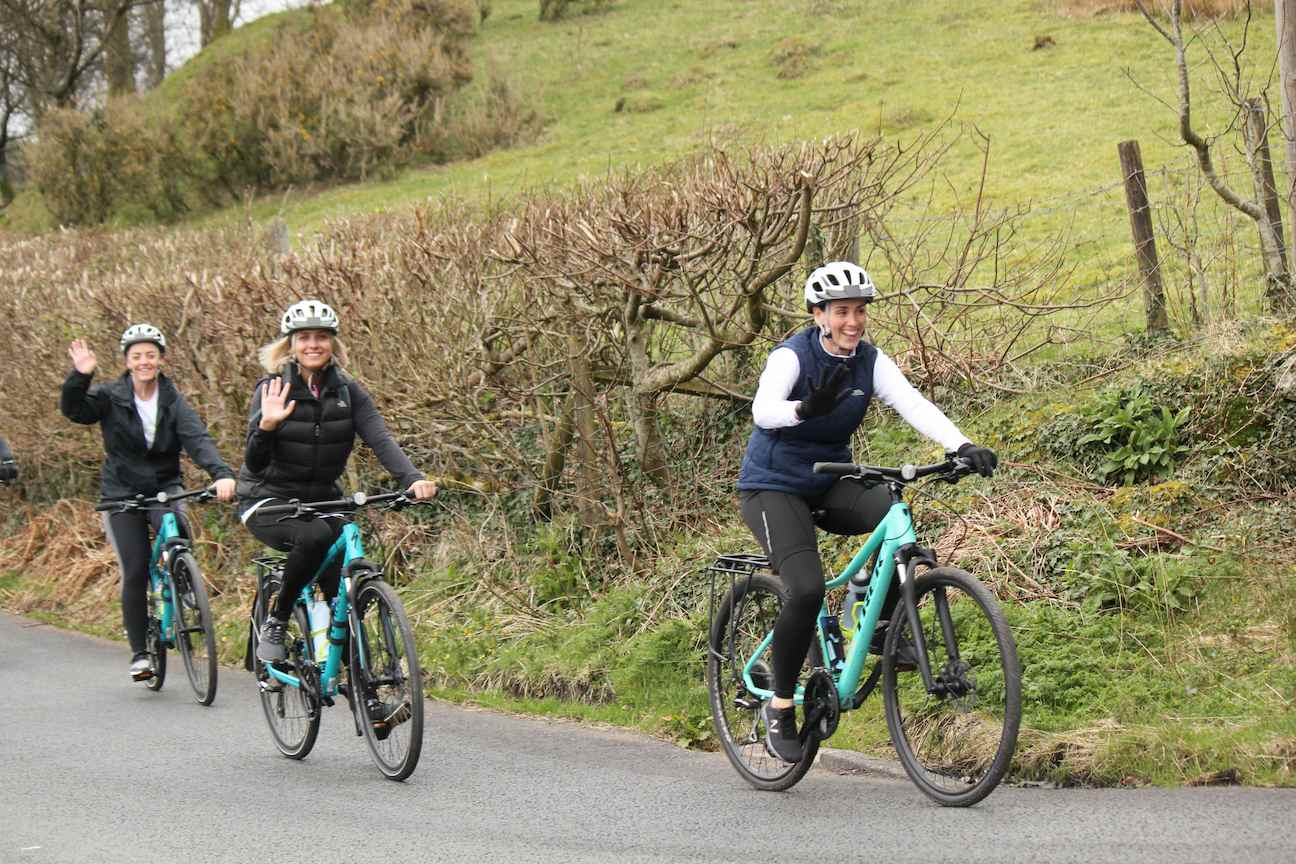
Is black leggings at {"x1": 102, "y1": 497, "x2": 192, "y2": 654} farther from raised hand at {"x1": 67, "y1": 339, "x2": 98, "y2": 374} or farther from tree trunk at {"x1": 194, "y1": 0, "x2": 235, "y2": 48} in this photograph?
tree trunk at {"x1": 194, "y1": 0, "x2": 235, "y2": 48}

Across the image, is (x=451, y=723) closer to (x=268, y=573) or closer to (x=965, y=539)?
(x=268, y=573)

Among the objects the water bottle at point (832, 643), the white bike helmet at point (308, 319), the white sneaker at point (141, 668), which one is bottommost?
the white sneaker at point (141, 668)

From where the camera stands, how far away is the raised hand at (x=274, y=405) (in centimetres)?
718

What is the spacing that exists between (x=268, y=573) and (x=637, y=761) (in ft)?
7.82

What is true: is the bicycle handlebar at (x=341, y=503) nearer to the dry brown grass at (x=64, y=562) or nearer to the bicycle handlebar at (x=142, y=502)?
the bicycle handlebar at (x=142, y=502)

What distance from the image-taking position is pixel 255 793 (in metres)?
6.78

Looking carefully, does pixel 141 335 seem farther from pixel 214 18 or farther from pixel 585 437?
pixel 214 18

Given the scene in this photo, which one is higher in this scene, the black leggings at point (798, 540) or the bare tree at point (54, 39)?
the bare tree at point (54, 39)

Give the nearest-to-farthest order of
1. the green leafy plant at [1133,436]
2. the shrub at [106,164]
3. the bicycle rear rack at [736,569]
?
the bicycle rear rack at [736,569]
the green leafy plant at [1133,436]
the shrub at [106,164]

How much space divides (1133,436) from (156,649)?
6.68m

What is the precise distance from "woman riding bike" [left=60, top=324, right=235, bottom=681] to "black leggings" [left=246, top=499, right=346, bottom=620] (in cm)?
219

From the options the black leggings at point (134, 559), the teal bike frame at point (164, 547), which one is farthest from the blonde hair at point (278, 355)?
the black leggings at point (134, 559)

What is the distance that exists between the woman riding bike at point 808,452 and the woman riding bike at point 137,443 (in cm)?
491

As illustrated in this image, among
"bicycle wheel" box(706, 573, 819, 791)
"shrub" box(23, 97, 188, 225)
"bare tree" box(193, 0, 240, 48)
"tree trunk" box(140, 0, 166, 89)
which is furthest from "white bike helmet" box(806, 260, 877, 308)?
"bare tree" box(193, 0, 240, 48)
